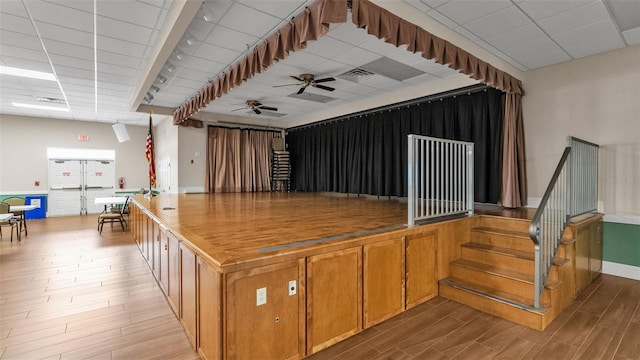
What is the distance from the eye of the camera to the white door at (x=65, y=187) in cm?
988

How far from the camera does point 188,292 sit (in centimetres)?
262

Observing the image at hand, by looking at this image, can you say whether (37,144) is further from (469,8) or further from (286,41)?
(469,8)

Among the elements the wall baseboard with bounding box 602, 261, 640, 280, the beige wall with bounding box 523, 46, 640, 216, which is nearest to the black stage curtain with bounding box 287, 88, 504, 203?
the beige wall with bounding box 523, 46, 640, 216

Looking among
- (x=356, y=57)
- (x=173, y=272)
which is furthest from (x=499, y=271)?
(x=173, y=272)

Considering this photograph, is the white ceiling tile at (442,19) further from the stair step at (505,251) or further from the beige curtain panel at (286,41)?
the stair step at (505,251)

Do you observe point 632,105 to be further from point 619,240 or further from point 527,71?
point 619,240

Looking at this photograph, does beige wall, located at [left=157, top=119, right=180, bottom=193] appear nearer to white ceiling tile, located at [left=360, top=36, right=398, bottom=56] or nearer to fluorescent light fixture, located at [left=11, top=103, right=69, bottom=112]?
fluorescent light fixture, located at [left=11, top=103, right=69, bottom=112]

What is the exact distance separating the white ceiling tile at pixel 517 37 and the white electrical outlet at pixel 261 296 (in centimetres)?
416

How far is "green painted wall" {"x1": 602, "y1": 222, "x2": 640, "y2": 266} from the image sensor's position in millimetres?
4012

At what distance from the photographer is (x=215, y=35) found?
3.87m

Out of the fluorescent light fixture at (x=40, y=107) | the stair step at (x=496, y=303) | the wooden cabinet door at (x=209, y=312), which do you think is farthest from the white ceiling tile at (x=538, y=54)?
the fluorescent light fixture at (x=40, y=107)

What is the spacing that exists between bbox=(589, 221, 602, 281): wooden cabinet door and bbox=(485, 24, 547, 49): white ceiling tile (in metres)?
2.63

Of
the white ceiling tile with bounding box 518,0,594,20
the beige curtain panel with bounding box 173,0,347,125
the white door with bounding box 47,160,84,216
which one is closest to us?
the beige curtain panel with bounding box 173,0,347,125

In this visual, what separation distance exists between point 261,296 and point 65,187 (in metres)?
11.5
